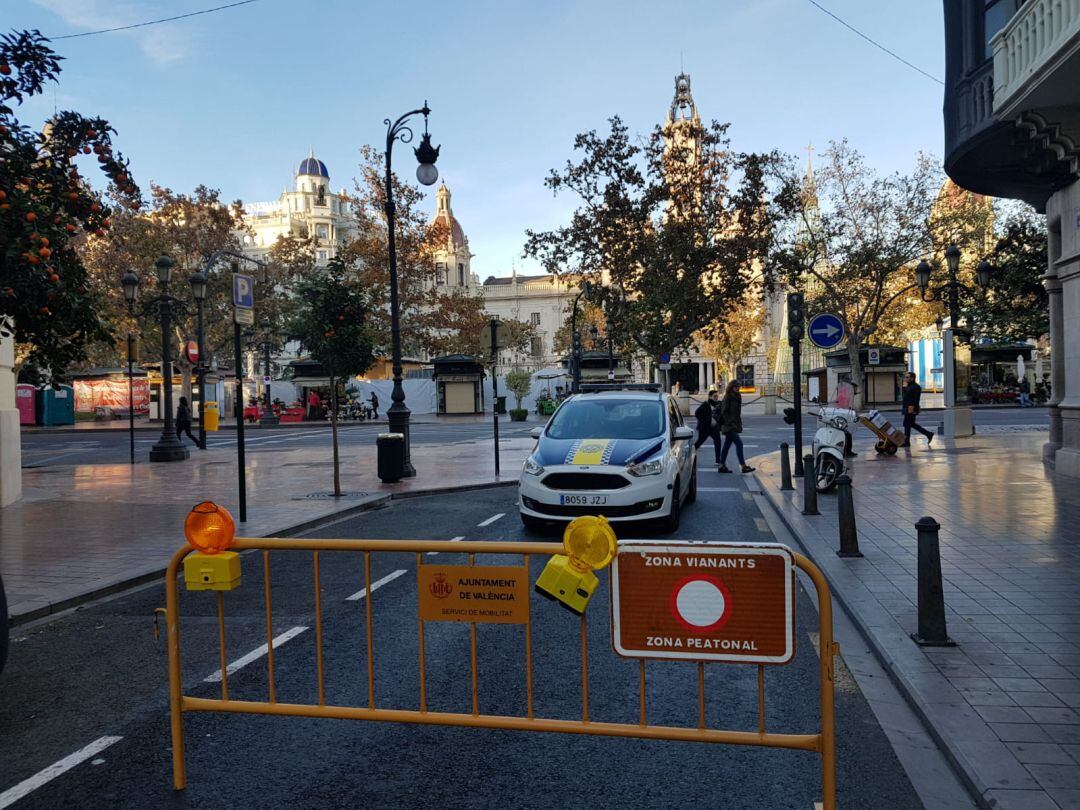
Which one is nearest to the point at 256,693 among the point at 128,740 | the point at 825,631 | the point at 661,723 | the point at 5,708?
the point at 128,740

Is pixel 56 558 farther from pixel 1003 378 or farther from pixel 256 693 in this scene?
pixel 1003 378

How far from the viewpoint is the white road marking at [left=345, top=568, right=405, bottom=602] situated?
22.8 feet

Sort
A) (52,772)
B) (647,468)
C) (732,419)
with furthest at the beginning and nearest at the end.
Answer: (732,419) → (647,468) → (52,772)

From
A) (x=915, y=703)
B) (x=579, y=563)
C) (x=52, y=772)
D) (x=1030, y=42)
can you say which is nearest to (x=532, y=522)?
(x=915, y=703)

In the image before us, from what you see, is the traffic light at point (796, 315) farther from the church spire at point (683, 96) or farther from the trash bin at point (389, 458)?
the church spire at point (683, 96)

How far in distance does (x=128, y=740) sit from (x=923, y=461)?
16.5 metres

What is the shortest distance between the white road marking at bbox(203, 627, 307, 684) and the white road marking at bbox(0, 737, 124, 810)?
71 centimetres

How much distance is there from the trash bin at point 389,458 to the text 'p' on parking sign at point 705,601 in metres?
12.2

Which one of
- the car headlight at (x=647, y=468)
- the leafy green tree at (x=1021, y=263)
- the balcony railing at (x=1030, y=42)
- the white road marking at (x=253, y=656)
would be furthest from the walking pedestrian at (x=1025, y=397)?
the white road marking at (x=253, y=656)

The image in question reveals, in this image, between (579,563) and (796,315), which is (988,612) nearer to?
(579,563)

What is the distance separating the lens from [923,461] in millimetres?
17406

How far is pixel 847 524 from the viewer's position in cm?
785

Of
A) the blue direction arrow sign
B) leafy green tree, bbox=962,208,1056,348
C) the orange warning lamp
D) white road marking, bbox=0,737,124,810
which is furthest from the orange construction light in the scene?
leafy green tree, bbox=962,208,1056,348

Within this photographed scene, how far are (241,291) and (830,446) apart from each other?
28.2 ft
